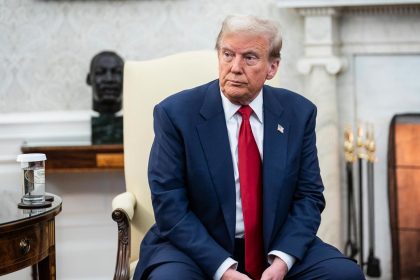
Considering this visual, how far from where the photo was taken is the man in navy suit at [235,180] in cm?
238

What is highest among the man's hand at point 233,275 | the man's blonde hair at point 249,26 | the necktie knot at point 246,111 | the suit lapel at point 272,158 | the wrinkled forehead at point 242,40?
the man's blonde hair at point 249,26

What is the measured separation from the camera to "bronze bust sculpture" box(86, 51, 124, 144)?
385cm

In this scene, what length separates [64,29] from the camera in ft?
13.9

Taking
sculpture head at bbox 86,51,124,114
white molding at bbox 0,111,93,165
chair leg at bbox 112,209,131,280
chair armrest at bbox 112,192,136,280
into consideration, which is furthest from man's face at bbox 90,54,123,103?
chair leg at bbox 112,209,131,280

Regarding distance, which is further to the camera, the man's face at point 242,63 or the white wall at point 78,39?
the white wall at point 78,39

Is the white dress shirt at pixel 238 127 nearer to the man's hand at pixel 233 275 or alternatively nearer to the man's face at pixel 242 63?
the man's face at pixel 242 63

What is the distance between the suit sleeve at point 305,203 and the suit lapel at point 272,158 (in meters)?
0.07

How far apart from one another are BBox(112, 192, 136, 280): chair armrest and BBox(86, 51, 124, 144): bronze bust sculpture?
1.15 m

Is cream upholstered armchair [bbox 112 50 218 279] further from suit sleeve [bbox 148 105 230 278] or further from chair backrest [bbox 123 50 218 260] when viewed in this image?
suit sleeve [bbox 148 105 230 278]

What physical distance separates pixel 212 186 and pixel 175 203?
13cm

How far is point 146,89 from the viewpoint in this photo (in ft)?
9.92

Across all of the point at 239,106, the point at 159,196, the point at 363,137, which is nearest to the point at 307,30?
the point at 363,137

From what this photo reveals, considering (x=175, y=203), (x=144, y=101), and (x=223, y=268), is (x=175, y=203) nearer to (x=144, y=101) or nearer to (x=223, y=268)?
(x=223, y=268)

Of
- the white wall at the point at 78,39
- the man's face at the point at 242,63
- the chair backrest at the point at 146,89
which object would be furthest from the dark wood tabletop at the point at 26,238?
the white wall at the point at 78,39
